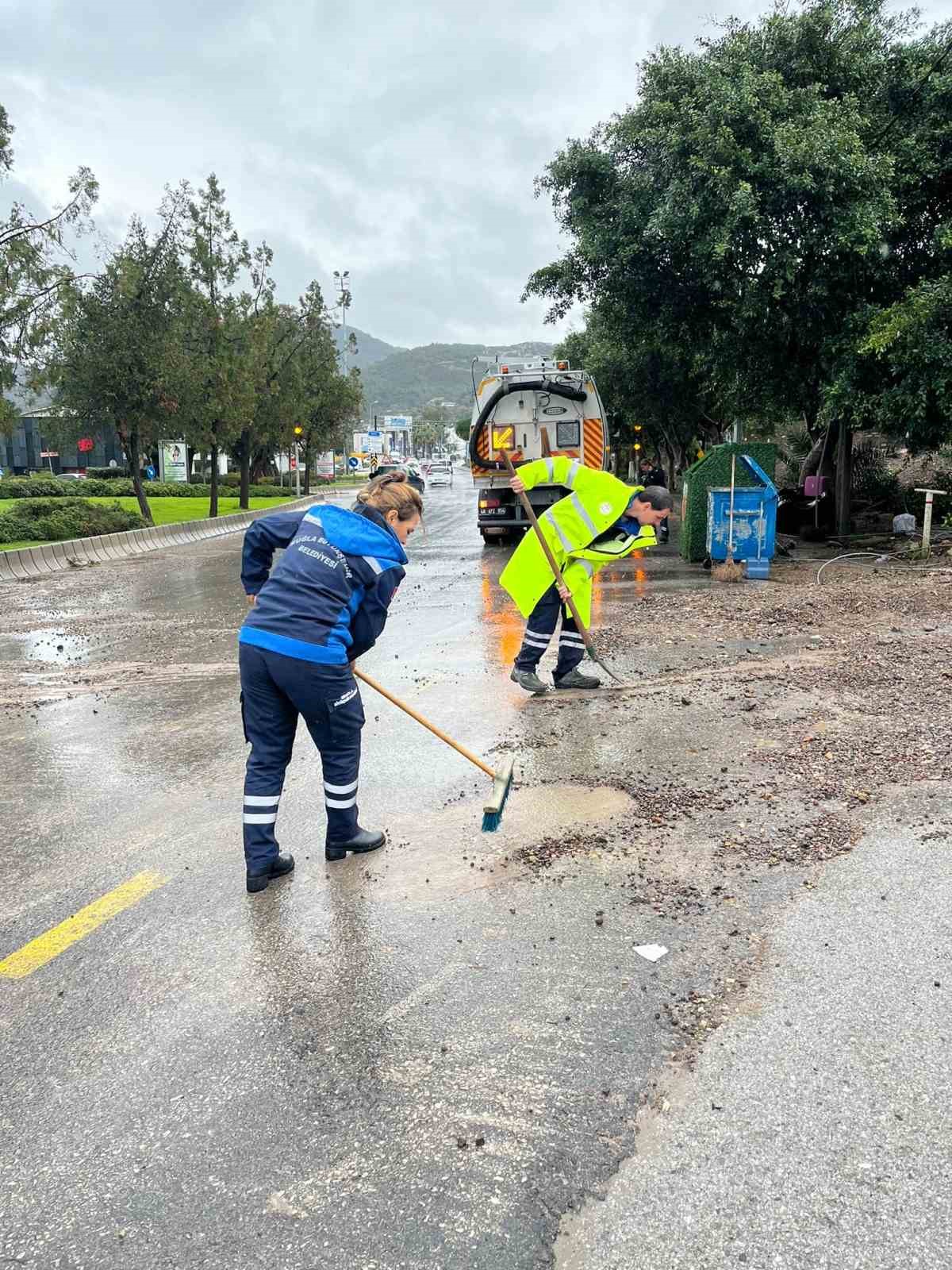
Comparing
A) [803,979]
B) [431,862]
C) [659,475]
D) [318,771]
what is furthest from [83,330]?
[803,979]

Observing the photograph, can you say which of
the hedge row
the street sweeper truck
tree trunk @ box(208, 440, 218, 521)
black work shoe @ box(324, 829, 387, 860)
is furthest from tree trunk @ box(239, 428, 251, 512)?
black work shoe @ box(324, 829, 387, 860)

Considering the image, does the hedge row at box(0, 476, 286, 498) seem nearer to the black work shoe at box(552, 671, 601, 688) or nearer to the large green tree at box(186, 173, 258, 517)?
the large green tree at box(186, 173, 258, 517)

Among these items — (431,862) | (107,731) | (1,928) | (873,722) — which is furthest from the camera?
(107,731)

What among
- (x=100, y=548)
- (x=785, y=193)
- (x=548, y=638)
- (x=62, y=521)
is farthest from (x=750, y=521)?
(x=62, y=521)

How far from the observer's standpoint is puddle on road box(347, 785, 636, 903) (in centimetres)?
381

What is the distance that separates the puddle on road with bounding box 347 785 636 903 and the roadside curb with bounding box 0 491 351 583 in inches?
499

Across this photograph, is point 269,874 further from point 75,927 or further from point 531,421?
point 531,421

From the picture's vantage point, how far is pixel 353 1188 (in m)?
2.20

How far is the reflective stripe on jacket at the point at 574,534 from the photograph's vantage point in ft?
22.1

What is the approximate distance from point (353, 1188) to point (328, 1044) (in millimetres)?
582

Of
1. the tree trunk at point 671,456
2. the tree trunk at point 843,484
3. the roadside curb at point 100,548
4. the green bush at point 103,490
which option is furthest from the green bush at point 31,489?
the tree trunk at point 843,484

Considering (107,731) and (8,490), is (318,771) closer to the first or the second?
(107,731)

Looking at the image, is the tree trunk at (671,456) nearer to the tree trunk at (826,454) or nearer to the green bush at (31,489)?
the tree trunk at (826,454)

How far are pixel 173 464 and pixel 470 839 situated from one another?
56.2 m
